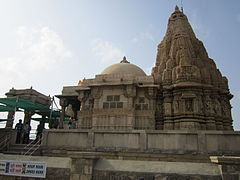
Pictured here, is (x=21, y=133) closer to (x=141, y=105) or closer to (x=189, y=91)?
(x=141, y=105)

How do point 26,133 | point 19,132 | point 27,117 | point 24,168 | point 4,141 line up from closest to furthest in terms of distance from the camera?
point 24,168 → point 4,141 → point 19,132 → point 26,133 → point 27,117

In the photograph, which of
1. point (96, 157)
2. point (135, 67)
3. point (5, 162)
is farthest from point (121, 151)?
point (135, 67)

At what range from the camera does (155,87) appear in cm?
1784

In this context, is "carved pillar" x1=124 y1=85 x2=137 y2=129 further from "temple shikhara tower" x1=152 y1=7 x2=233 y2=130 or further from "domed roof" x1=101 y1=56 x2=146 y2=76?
"domed roof" x1=101 y1=56 x2=146 y2=76

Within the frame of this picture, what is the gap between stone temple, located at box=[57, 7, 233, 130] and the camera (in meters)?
17.2

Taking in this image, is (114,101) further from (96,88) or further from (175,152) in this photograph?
(175,152)

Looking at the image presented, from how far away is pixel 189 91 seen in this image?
18000 mm

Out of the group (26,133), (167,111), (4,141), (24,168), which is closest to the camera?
(24,168)

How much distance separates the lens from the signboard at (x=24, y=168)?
6.43 meters

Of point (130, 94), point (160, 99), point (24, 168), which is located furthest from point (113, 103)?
point (24, 168)

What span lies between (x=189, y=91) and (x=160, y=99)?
2714 mm

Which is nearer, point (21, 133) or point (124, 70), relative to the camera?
point (21, 133)

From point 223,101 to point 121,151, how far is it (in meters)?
14.0

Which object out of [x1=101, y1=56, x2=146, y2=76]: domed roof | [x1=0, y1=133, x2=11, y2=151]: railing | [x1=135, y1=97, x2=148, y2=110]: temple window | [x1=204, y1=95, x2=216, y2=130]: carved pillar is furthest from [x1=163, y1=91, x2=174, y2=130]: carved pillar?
[x1=0, y1=133, x2=11, y2=151]: railing
